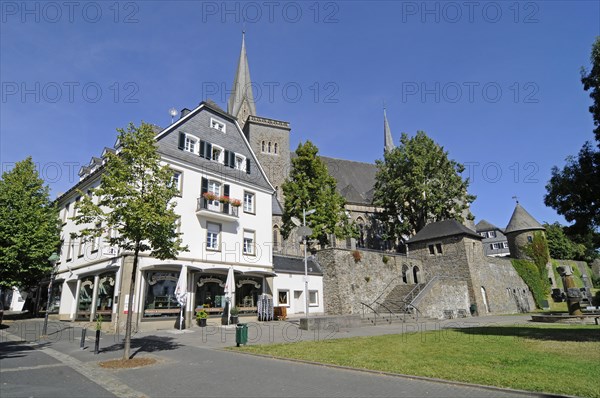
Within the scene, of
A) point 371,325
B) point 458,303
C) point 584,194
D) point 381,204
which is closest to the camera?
point 584,194

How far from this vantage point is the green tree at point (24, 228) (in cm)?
2509

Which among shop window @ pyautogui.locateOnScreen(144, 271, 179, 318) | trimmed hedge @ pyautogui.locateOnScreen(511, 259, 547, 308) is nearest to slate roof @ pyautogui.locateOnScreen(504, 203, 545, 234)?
trimmed hedge @ pyautogui.locateOnScreen(511, 259, 547, 308)

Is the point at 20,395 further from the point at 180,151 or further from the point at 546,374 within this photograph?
the point at 180,151

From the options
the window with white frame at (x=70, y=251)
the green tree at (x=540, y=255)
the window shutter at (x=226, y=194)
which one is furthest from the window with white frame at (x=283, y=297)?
the green tree at (x=540, y=255)

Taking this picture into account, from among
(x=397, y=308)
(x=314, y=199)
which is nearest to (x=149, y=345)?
(x=397, y=308)

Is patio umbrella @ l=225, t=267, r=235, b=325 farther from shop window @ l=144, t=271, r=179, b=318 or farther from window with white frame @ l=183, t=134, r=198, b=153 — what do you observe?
window with white frame @ l=183, t=134, r=198, b=153

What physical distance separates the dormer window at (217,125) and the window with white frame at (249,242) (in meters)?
8.08

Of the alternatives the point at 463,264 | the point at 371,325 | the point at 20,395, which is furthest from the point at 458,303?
the point at 20,395

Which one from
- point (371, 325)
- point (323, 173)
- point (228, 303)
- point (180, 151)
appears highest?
point (323, 173)

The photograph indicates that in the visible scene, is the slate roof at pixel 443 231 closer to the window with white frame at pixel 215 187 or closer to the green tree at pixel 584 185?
the green tree at pixel 584 185

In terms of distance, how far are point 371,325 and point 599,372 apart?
15.4 metres

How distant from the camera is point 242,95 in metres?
55.6

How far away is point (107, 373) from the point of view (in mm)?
8969

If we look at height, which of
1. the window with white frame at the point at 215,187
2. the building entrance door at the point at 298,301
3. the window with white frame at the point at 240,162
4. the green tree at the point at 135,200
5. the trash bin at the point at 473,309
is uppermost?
the window with white frame at the point at 240,162
